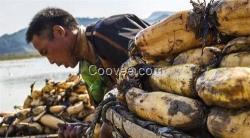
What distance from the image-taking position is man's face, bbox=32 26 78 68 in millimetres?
3748

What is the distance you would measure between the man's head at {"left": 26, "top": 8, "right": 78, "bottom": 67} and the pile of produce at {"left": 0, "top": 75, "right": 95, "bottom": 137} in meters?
4.12

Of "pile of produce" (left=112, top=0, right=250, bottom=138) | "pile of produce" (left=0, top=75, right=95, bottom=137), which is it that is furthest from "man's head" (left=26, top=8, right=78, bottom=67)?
"pile of produce" (left=0, top=75, right=95, bottom=137)

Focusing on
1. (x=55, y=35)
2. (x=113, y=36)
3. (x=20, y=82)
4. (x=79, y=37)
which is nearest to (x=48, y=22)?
(x=55, y=35)

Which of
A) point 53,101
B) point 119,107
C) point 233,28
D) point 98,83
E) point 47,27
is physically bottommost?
point 53,101

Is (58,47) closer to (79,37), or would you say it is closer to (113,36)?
(79,37)

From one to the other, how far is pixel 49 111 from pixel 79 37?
5.08 m

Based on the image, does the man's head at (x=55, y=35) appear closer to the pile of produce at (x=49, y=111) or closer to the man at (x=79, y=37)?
the man at (x=79, y=37)

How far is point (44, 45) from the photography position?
379cm

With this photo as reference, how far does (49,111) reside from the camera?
8680 millimetres

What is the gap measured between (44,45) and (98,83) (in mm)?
529

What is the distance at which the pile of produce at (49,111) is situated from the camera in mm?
8312

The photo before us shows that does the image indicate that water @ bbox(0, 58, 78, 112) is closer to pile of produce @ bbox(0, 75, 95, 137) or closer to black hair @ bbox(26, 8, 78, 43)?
pile of produce @ bbox(0, 75, 95, 137)

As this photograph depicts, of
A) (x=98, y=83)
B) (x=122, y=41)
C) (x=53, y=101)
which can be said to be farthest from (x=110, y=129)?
(x=53, y=101)

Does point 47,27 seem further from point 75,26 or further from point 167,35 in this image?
point 167,35
